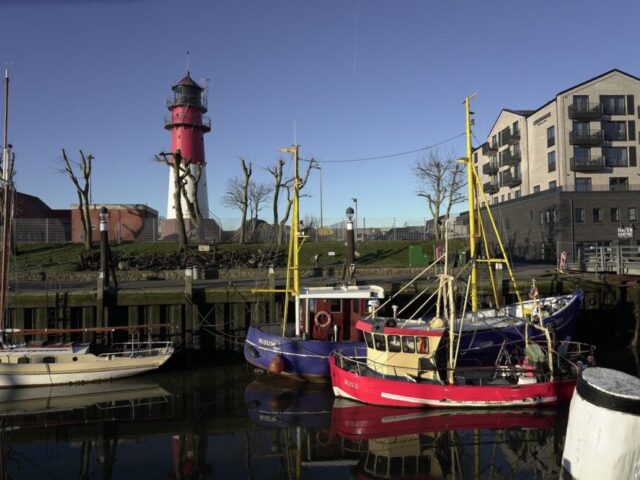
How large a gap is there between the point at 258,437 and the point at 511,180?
5204 centimetres

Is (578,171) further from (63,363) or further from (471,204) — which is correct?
(63,363)

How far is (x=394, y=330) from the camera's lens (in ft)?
52.6

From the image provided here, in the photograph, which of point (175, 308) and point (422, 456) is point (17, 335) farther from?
point (422, 456)

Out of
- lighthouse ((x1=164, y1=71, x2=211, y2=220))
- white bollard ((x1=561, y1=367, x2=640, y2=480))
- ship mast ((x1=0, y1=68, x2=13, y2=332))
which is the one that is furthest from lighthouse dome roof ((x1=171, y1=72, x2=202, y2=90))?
white bollard ((x1=561, y1=367, x2=640, y2=480))

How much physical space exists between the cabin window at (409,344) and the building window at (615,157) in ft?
140

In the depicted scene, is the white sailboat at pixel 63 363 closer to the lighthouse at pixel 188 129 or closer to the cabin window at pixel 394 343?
the cabin window at pixel 394 343

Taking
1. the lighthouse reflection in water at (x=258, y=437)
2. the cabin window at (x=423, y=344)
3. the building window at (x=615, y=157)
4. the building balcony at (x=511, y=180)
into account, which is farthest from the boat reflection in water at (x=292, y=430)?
the building balcony at (x=511, y=180)

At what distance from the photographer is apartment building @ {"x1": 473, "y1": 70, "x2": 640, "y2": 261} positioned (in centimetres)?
4319

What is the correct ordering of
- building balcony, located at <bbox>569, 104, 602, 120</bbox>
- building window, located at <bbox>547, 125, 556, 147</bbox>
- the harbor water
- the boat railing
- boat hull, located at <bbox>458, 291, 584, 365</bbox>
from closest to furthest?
1. the harbor water
2. boat hull, located at <bbox>458, 291, 584, 365</bbox>
3. the boat railing
4. building balcony, located at <bbox>569, 104, 602, 120</bbox>
5. building window, located at <bbox>547, 125, 556, 147</bbox>

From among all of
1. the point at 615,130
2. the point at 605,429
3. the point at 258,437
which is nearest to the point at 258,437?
the point at 258,437

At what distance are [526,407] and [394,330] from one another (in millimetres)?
4540

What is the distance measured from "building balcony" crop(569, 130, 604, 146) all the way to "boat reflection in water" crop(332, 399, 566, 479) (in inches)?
1598

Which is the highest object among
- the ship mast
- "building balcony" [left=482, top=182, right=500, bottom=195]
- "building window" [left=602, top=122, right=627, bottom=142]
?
"building window" [left=602, top=122, right=627, bottom=142]

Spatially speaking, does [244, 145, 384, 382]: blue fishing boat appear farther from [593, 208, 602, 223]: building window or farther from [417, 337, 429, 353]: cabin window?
[593, 208, 602, 223]: building window
